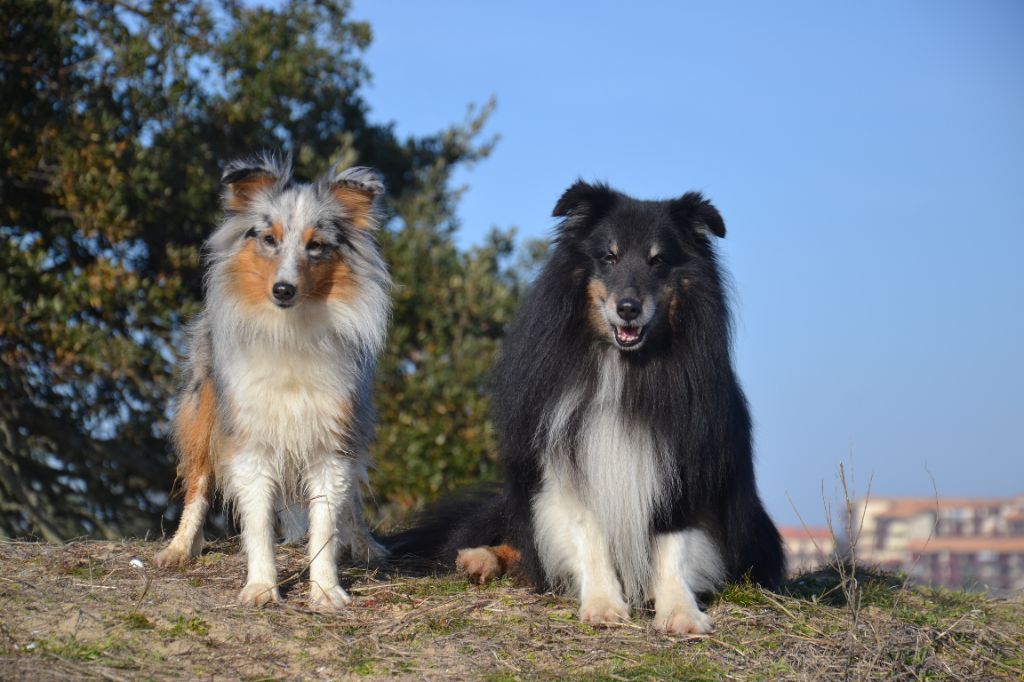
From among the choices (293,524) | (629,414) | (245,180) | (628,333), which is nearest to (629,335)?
(628,333)

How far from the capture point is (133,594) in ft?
15.4

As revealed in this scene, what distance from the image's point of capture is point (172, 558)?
538 centimetres

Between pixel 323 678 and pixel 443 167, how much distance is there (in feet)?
24.9

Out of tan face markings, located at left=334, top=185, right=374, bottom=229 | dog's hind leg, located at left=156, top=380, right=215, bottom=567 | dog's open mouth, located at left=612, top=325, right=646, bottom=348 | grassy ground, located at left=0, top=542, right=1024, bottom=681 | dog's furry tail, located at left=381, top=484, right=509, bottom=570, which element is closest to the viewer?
grassy ground, located at left=0, top=542, right=1024, bottom=681

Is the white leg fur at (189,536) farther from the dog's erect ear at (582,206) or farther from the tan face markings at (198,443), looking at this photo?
the dog's erect ear at (582,206)

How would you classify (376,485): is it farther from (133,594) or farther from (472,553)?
(133,594)

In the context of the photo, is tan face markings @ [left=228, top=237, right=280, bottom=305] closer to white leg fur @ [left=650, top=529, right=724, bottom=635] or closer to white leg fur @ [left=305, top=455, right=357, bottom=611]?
white leg fur @ [left=305, top=455, right=357, bottom=611]

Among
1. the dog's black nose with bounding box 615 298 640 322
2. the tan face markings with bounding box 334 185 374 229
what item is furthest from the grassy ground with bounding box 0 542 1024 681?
the tan face markings with bounding box 334 185 374 229

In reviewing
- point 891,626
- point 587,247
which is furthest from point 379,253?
point 891,626

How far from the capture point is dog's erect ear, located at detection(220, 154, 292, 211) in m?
5.19

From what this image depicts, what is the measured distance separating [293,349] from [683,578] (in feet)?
6.89

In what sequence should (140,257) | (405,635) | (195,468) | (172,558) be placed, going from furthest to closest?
(140,257)
(195,468)
(172,558)
(405,635)

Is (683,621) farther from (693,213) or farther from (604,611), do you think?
(693,213)

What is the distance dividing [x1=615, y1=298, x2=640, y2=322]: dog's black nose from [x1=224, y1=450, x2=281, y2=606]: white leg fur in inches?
69.4
